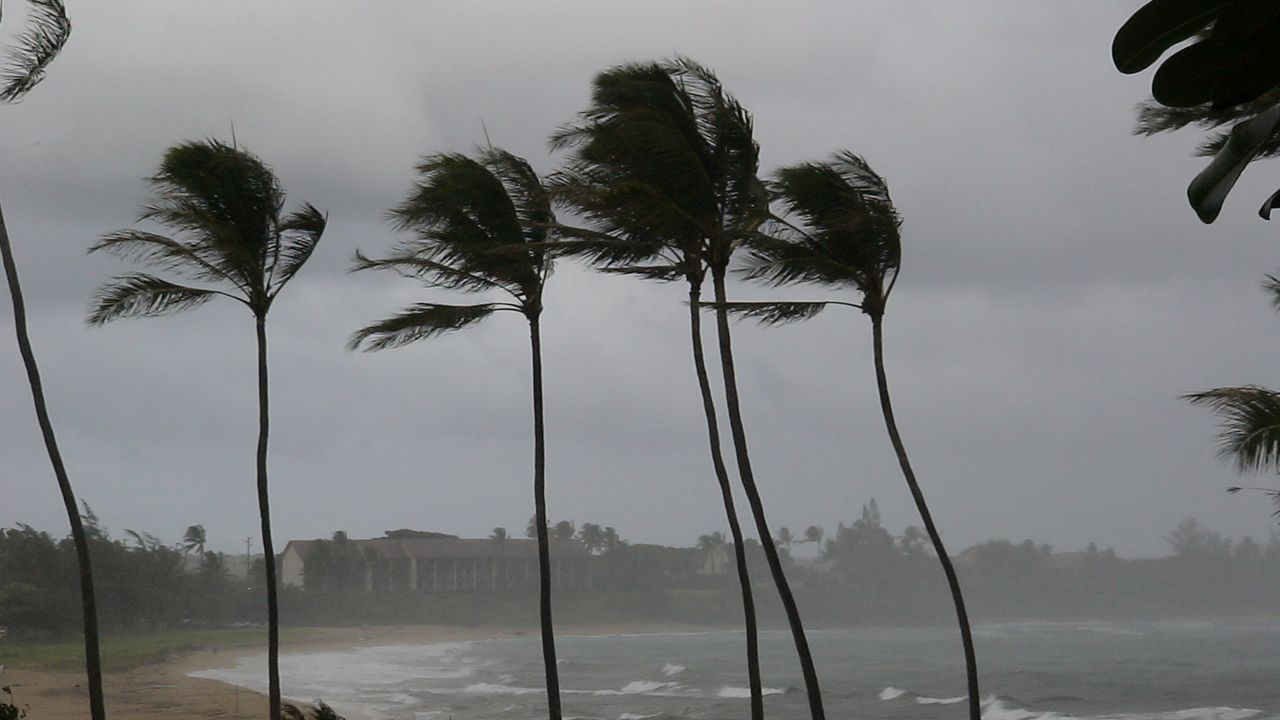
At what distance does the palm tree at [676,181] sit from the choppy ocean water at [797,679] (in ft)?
94.7

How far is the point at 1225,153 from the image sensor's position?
1322 millimetres

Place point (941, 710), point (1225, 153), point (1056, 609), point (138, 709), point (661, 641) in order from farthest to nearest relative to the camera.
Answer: point (1056, 609)
point (661, 641)
point (941, 710)
point (138, 709)
point (1225, 153)

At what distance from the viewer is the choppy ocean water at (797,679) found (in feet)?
168

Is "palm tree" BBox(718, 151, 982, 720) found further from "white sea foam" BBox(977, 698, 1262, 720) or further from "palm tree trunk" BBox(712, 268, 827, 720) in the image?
"white sea foam" BBox(977, 698, 1262, 720)

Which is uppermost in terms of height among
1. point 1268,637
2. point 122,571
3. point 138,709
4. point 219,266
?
point 219,266

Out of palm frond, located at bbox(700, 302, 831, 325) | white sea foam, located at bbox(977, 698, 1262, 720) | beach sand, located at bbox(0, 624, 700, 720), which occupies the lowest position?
white sea foam, located at bbox(977, 698, 1262, 720)

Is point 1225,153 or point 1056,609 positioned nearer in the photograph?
point 1225,153

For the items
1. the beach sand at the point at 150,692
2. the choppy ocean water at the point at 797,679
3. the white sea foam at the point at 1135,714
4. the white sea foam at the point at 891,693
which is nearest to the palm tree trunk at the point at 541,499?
the beach sand at the point at 150,692

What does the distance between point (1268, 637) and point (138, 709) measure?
338 ft

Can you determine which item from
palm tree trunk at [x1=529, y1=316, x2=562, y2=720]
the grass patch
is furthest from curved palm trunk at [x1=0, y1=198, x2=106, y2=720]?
the grass patch

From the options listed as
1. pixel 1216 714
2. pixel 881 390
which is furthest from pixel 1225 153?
pixel 1216 714

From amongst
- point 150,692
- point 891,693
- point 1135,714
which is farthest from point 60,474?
point 891,693

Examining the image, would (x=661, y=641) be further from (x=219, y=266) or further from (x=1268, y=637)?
(x=219, y=266)

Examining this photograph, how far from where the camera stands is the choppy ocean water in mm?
51156
